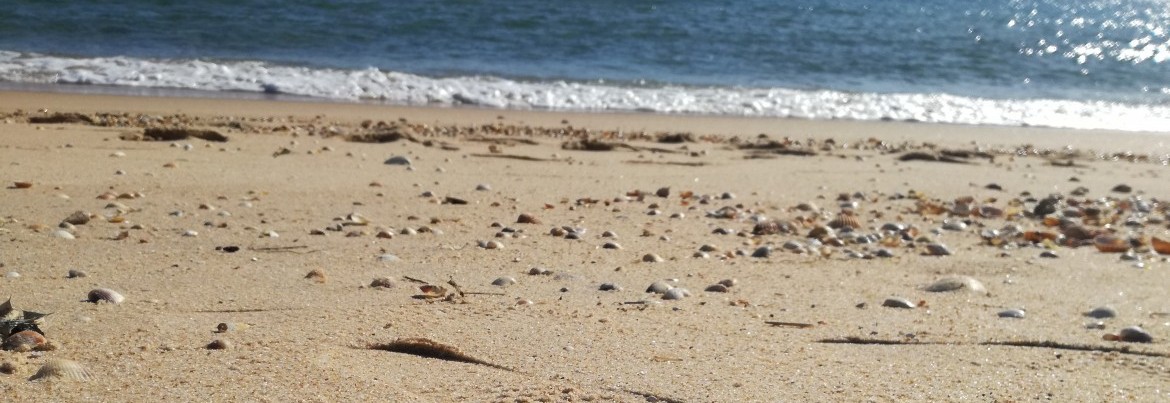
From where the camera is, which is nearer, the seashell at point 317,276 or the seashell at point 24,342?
the seashell at point 24,342

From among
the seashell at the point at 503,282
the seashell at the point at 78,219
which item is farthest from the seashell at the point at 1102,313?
the seashell at the point at 78,219

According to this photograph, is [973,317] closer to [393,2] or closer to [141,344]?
[141,344]

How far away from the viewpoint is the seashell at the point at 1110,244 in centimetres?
360

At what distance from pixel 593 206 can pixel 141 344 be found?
2.50 m

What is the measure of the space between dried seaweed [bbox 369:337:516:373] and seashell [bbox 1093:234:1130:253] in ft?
7.93

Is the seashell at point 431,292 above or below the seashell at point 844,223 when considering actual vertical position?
below

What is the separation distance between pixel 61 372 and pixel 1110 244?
3.11 meters

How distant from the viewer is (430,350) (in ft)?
6.56

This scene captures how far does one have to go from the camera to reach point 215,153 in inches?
203

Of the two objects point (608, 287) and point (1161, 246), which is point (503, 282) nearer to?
point (608, 287)

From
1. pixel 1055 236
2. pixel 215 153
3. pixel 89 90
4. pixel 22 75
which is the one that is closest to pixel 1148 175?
pixel 1055 236

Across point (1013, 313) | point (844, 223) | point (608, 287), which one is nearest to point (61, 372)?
point (608, 287)

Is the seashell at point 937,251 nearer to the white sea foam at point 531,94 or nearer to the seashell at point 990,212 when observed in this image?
the seashell at point 990,212

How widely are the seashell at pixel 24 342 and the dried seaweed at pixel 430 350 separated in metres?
0.53
